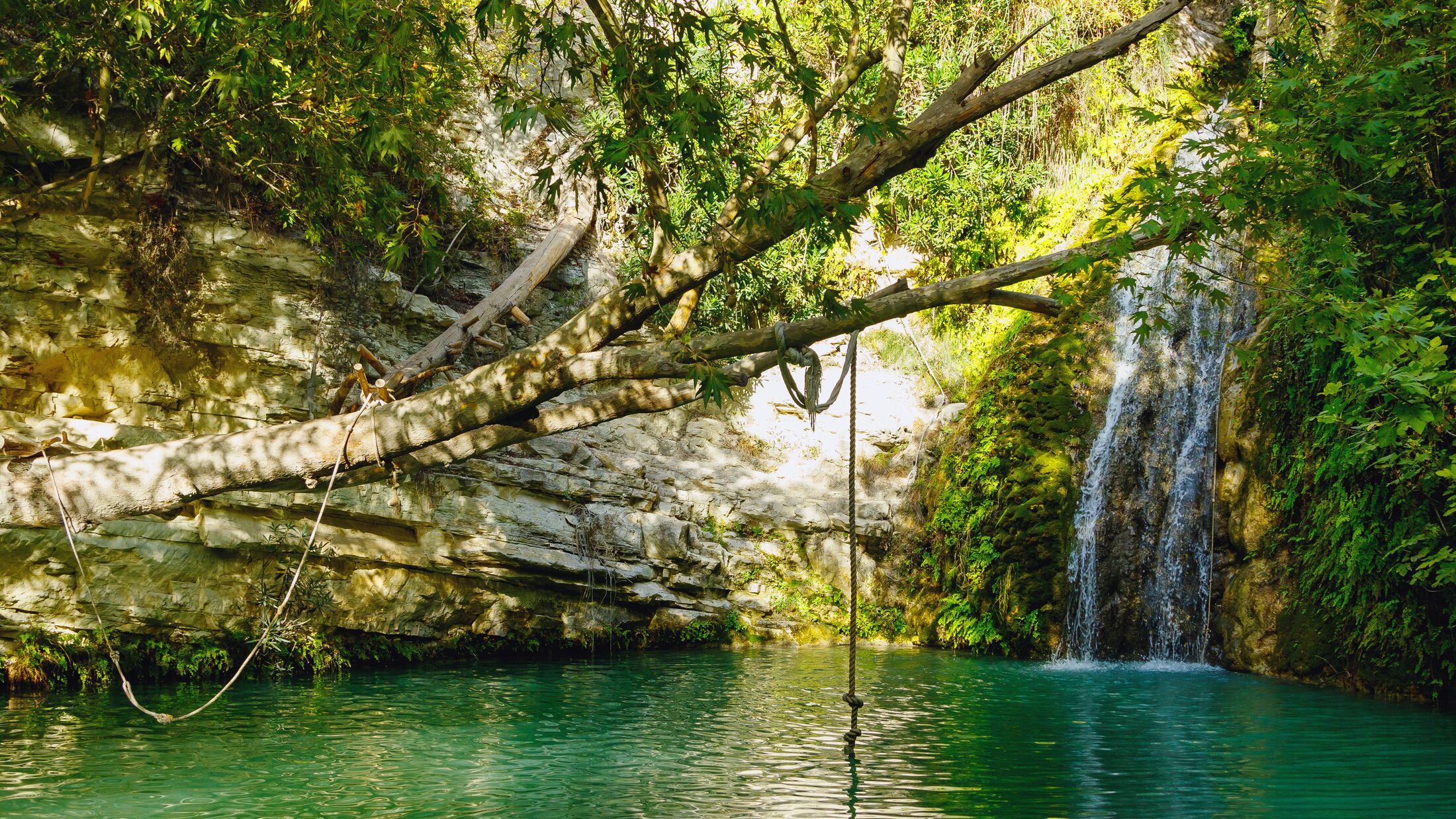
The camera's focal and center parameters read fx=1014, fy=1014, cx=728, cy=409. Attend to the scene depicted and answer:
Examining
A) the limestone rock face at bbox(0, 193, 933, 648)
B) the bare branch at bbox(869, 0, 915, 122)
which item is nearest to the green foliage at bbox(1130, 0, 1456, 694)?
the bare branch at bbox(869, 0, 915, 122)

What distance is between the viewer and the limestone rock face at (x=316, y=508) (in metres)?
9.34

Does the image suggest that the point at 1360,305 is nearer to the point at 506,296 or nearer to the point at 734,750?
the point at 734,750

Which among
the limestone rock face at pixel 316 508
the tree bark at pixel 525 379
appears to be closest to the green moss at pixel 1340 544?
the tree bark at pixel 525 379

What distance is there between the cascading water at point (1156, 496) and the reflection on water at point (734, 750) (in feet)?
4.04

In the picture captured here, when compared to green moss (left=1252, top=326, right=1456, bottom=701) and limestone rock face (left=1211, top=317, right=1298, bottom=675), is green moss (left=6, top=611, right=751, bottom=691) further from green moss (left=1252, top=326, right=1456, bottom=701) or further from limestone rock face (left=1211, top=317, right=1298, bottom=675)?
green moss (left=1252, top=326, right=1456, bottom=701)

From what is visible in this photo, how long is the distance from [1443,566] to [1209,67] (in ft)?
33.4

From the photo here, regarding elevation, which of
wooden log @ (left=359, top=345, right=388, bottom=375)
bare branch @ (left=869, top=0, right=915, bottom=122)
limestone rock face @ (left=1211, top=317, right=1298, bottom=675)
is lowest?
limestone rock face @ (left=1211, top=317, right=1298, bottom=675)

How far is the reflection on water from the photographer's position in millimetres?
5230

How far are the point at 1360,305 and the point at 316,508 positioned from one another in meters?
9.02

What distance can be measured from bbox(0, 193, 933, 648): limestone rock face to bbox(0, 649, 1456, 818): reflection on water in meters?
1.13

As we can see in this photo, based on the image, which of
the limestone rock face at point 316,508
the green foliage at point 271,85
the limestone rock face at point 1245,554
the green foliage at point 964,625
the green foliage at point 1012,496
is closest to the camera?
the green foliage at point 271,85

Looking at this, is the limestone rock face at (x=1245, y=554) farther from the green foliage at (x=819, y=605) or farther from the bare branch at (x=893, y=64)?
the bare branch at (x=893, y=64)

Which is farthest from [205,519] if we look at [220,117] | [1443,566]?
[1443,566]

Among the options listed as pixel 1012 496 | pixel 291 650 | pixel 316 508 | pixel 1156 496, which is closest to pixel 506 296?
pixel 316 508
